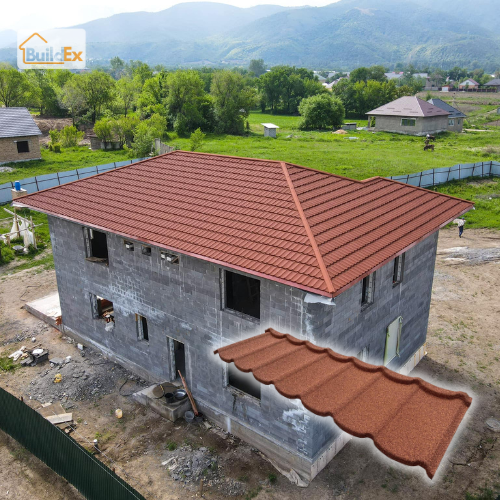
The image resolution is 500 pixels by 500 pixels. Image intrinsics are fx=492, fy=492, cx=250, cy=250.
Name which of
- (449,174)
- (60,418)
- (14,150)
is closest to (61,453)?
(60,418)

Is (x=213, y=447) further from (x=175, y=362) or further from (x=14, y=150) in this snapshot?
(x=14, y=150)

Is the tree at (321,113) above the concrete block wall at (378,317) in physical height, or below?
above

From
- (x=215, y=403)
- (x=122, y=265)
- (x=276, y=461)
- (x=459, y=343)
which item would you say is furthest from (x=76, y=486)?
(x=459, y=343)

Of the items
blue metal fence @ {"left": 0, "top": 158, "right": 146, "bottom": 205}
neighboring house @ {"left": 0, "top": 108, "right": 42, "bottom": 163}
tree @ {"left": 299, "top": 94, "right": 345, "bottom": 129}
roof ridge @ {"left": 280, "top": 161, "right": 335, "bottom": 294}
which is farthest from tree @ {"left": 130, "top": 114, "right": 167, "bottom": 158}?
roof ridge @ {"left": 280, "top": 161, "right": 335, "bottom": 294}

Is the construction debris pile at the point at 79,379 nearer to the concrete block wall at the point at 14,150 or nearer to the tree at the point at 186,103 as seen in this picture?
the concrete block wall at the point at 14,150

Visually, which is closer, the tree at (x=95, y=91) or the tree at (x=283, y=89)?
the tree at (x=95, y=91)

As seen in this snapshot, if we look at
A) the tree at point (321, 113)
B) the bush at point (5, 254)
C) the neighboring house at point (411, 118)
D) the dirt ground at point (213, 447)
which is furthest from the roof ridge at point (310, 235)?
the tree at point (321, 113)

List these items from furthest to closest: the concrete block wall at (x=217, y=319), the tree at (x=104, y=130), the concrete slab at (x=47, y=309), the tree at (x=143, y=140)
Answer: the tree at (x=104, y=130) < the tree at (x=143, y=140) < the concrete slab at (x=47, y=309) < the concrete block wall at (x=217, y=319)
